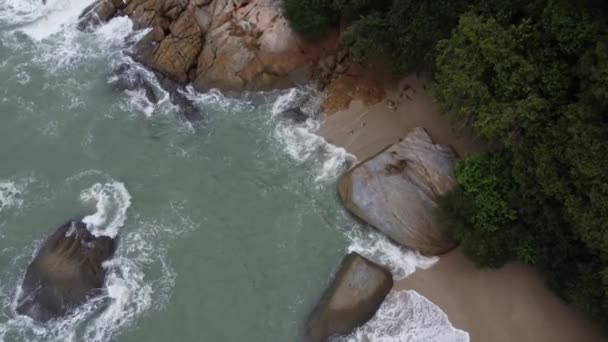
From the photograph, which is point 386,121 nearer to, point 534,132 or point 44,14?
point 534,132

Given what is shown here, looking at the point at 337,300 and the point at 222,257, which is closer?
the point at 337,300

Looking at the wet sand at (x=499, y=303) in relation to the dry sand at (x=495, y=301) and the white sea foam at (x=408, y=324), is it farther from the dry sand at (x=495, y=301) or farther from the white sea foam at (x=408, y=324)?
the white sea foam at (x=408, y=324)

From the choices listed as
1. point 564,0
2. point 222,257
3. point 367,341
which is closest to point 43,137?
point 222,257

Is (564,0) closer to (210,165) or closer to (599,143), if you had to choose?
(599,143)

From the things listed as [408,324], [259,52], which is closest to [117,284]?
[408,324]

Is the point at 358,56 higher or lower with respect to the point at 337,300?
higher

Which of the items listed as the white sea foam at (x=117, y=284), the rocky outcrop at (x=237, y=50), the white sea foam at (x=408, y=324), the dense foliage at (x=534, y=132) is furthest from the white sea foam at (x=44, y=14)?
the white sea foam at (x=408, y=324)
